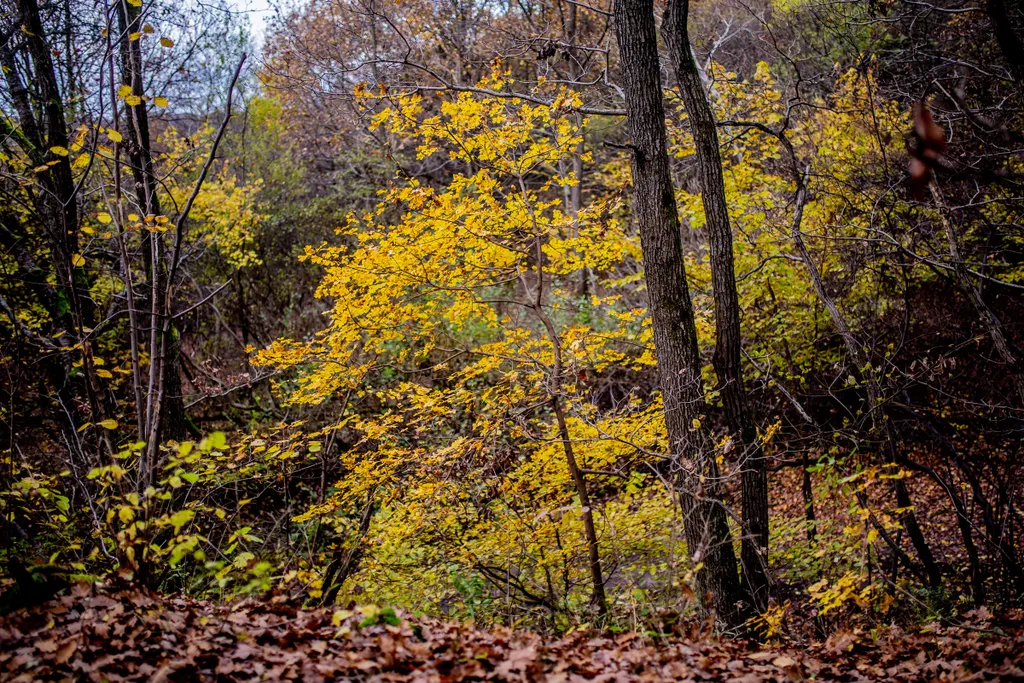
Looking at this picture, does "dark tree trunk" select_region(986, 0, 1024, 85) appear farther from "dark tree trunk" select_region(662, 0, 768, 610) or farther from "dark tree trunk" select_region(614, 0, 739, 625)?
"dark tree trunk" select_region(614, 0, 739, 625)

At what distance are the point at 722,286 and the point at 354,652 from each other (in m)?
4.69

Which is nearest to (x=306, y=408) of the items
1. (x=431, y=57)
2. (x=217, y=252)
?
(x=217, y=252)

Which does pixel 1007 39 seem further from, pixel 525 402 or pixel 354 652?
pixel 354 652

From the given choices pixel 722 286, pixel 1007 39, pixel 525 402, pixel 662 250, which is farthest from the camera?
pixel 525 402

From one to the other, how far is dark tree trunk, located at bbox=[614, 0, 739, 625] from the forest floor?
1.90 meters

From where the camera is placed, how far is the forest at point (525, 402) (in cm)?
358

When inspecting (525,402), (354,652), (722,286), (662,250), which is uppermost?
(662,250)

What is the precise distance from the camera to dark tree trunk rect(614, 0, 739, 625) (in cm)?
589

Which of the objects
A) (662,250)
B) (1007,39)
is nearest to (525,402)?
(662,250)

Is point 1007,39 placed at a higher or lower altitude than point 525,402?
higher

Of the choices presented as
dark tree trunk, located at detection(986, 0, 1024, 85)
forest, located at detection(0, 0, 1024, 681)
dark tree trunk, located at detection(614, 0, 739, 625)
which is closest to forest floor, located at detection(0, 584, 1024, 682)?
forest, located at detection(0, 0, 1024, 681)

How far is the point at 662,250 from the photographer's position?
602 cm

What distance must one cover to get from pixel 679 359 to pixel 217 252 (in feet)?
35.6

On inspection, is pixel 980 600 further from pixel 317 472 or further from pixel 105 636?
pixel 317 472
